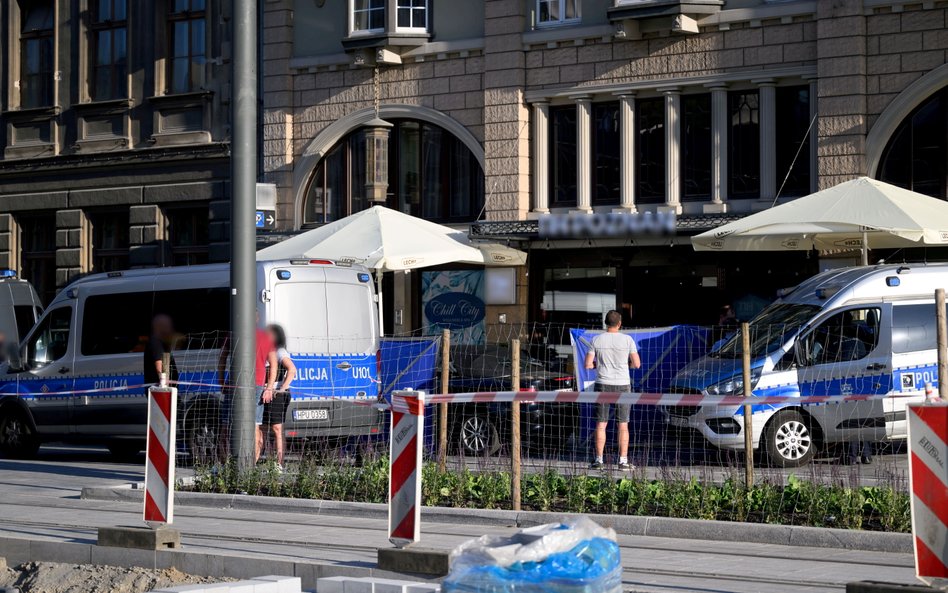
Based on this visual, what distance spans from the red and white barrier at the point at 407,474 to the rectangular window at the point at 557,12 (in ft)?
54.5

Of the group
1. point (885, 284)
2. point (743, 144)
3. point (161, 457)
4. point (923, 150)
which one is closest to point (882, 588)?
point (161, 457)

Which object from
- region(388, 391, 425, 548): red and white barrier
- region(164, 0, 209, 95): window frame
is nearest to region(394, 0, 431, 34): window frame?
region(164, 0, 209, 95): window frame

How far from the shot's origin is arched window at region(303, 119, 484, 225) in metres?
26.2

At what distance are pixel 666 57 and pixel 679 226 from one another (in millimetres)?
2886

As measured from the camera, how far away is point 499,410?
1644 centimetres

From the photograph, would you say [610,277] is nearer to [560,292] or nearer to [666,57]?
[560,292]

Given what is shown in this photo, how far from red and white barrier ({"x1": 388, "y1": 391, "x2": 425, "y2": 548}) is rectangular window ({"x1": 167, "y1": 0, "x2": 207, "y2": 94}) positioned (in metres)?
20.8

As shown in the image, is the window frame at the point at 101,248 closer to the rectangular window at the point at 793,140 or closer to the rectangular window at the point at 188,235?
the rectangular window at the point at 188,235

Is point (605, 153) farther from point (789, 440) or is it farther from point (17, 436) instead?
point (17, 436)

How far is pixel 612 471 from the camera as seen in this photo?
13.1 meters

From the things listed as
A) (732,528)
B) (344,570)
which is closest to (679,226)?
(732,528)

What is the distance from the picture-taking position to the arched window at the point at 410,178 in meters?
26.2

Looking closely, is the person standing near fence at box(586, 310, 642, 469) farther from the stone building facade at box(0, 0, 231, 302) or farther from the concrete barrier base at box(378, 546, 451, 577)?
the stone building facade at box(0, 0, 231, 302)

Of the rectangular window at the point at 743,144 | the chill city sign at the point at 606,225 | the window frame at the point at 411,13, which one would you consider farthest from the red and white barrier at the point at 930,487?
the window frame at the point at 411,13
